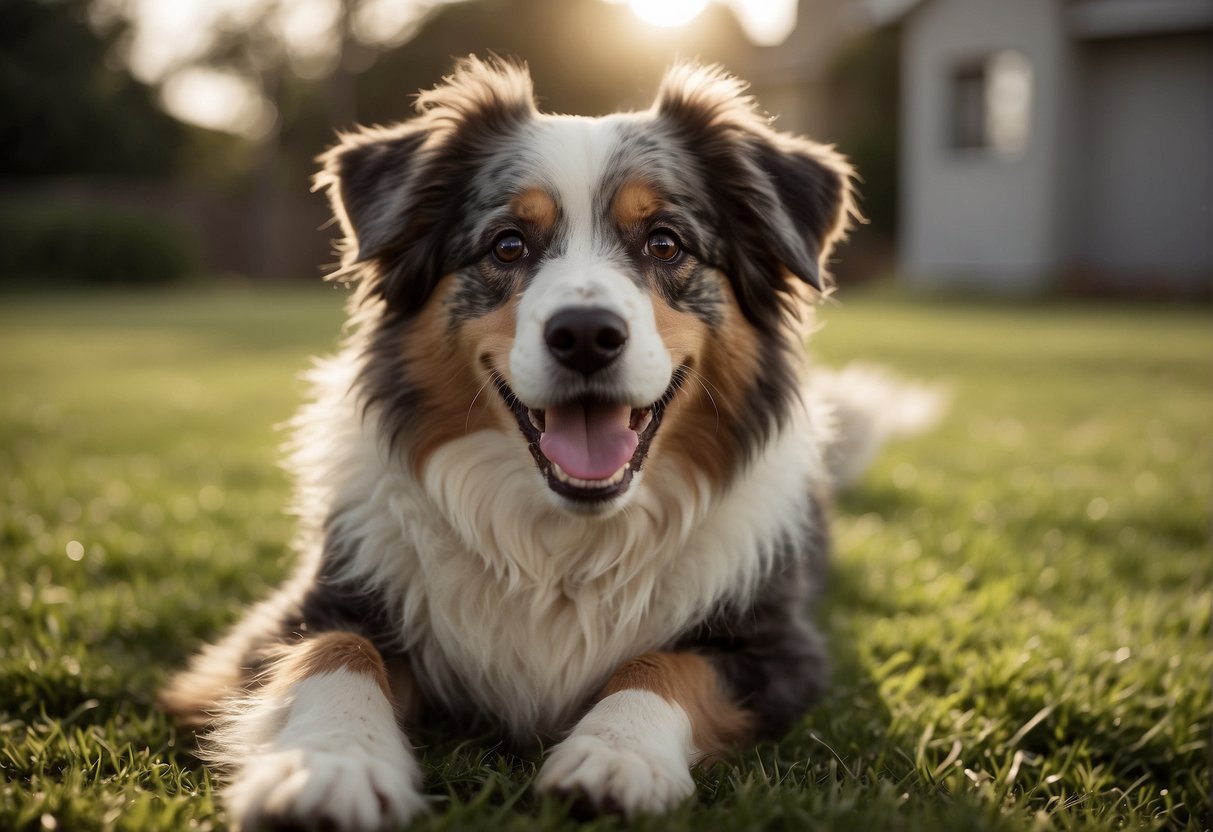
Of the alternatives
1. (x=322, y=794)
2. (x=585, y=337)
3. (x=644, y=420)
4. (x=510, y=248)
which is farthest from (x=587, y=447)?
(x=322, y=794)

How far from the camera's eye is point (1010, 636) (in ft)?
11.9

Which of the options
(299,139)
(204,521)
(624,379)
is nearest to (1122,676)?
(624,379)

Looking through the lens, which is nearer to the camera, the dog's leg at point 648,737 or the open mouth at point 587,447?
the dog's leg at point 648,737

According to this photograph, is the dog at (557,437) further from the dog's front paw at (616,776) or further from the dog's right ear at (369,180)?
the dog's front paw at (616,776)

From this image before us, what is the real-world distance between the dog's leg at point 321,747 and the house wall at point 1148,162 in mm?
19859

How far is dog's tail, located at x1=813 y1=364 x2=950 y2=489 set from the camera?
18.5 ft

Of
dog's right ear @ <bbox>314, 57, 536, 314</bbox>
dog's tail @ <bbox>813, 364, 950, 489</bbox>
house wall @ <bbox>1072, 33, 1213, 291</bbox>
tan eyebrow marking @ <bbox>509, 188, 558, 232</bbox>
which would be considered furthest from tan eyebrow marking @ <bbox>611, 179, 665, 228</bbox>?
house wall @ <bbox>1072, 33, 1213, 291</bbox>

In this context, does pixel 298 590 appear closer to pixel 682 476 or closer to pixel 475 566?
pixel 475 566

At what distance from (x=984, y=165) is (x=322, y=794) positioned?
2087 centimetres

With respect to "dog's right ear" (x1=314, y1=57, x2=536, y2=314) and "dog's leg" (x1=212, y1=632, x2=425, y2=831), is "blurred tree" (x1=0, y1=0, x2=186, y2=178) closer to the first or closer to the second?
"dog's right ear" (x1=314, y1=57, x2=536, y2=314)

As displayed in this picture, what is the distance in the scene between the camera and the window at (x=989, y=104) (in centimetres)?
2061

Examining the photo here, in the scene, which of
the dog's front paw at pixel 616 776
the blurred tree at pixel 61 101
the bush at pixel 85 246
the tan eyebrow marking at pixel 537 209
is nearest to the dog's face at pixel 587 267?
the tan eyebrow marking at pixel 537 209

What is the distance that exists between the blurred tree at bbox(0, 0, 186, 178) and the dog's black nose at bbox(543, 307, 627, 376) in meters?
34.2

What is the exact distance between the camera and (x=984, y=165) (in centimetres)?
2048
